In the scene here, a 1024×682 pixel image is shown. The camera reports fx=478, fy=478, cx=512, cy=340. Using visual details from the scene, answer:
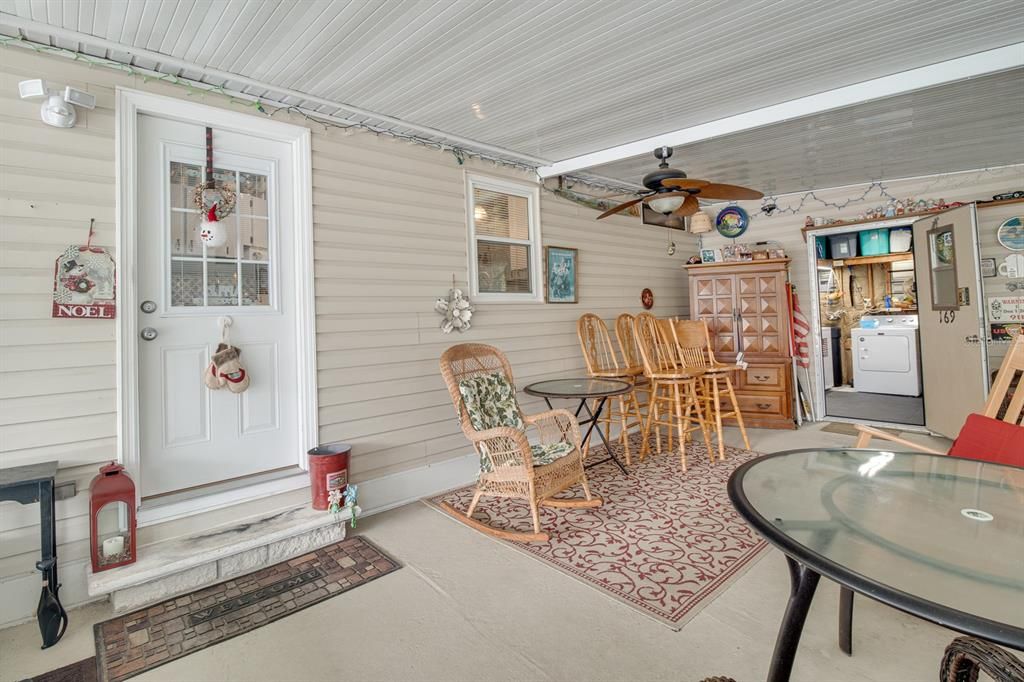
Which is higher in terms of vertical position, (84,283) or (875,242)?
(875,242)

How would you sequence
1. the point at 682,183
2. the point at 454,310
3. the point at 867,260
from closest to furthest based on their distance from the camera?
the point at 682,183 < the point at 454,310 < the point at 867,260

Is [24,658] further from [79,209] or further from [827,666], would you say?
[827,666]

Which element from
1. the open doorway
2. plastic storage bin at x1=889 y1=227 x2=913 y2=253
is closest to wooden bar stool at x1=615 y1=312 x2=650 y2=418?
the open doorway

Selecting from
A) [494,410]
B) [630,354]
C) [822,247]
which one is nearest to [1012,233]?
[822,247]

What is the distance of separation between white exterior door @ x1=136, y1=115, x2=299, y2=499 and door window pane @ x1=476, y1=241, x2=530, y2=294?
1533mm

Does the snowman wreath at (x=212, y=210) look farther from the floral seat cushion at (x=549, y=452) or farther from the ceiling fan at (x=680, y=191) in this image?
the ceiling fan at (x=680, y=191)

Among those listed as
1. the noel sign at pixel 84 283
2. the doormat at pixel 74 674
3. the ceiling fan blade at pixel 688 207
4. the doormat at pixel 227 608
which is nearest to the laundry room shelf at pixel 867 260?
the ceiling fan blade at pixel 688 207

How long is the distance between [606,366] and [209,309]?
3.56 metres

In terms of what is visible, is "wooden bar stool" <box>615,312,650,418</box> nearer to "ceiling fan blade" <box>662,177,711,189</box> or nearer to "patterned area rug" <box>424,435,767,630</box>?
"patterned area rug" <box>424,435,767,630</box>

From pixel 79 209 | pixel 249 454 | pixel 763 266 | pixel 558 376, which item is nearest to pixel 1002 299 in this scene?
pixel 763 266

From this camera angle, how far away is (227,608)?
7.41 feet

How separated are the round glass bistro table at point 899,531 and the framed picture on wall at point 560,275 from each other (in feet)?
9.72

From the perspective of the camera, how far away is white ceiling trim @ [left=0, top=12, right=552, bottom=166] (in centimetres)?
215

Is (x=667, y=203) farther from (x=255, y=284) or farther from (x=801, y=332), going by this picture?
(x=801, y=332)
